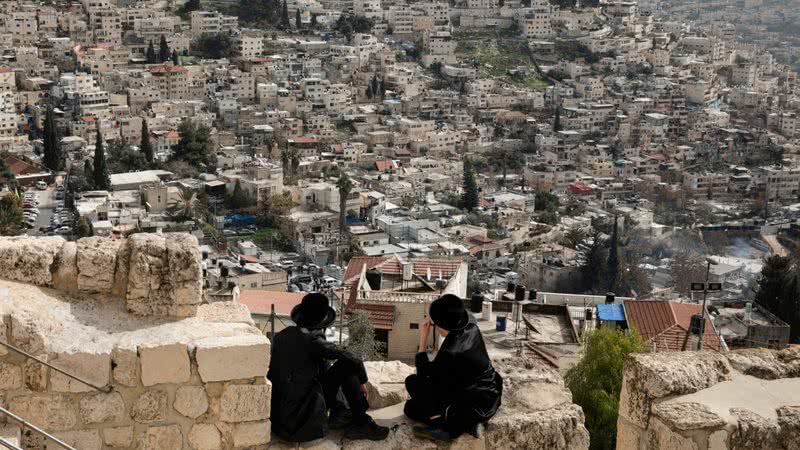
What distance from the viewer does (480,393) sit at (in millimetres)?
2955

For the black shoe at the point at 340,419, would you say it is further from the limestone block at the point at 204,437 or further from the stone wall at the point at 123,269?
the stone wall at the point at 123,269

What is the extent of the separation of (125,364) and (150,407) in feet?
0.45

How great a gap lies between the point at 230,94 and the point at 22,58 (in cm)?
1125

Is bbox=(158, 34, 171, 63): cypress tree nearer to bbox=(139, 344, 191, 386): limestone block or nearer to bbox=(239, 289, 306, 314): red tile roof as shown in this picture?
bbox=(239, 289, 306, 314): red tile roof

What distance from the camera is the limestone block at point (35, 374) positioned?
2.63 m

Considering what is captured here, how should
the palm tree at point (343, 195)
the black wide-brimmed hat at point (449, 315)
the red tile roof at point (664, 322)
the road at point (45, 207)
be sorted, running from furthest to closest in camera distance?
the palm tree at point (343, 195), the road at point (45, 207), the red tile roof at point (664, 322), the black wide-brimmed hat at point (449, 315)

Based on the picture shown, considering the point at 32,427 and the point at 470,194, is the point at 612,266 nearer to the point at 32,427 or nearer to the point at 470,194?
the point at 470,194

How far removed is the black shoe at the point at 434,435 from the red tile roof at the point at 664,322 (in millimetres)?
9850

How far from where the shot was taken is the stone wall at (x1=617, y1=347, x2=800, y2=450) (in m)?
2.93

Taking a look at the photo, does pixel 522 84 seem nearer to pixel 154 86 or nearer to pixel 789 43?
pixel 154 86

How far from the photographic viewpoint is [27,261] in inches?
110

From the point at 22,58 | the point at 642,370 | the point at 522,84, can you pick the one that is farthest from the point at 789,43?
the point at 642,370

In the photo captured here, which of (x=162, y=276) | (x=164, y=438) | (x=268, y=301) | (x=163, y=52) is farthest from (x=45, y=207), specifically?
(x=164, y=438)

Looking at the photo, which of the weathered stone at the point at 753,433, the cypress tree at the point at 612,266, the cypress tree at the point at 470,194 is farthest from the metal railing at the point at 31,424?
the cypress tree at the point at 470,194
